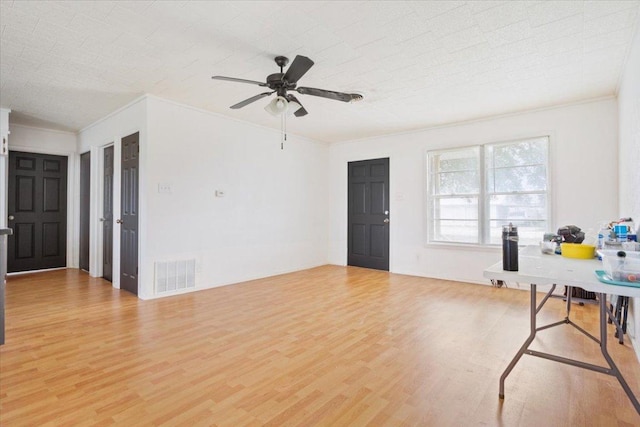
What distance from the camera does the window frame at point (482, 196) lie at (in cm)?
438

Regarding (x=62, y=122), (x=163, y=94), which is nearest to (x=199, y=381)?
(x=163, y=94)

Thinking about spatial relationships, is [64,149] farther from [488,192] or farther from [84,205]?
[488,192]

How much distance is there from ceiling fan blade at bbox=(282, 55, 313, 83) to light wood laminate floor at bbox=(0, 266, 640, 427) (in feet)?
7.37

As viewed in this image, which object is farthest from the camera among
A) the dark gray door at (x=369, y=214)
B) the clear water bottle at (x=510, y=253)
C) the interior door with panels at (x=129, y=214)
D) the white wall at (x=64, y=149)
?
the dark gray door at (x=369, y=214)

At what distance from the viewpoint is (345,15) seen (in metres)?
2.36

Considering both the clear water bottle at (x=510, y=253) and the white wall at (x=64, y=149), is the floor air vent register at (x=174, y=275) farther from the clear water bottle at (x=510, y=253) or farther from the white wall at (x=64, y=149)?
the clear water bottle at (x=510, y=253)

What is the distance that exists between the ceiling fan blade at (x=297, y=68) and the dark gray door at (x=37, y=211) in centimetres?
540

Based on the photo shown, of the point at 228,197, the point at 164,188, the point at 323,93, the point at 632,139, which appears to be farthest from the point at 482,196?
the point at 164,188

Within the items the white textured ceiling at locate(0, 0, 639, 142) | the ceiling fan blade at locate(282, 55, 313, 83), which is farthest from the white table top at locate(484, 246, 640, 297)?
the ceiling fan blade at locate(282, 55, 313, 83)

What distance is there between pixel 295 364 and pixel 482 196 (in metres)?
3.94

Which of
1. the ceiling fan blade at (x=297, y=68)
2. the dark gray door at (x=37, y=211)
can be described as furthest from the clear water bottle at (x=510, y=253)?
the dark gray door at (x=37, y=211)

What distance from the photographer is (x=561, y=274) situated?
1665mm

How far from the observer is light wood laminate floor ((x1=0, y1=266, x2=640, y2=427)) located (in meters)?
1.76

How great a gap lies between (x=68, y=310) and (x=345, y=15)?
4.02 meters
